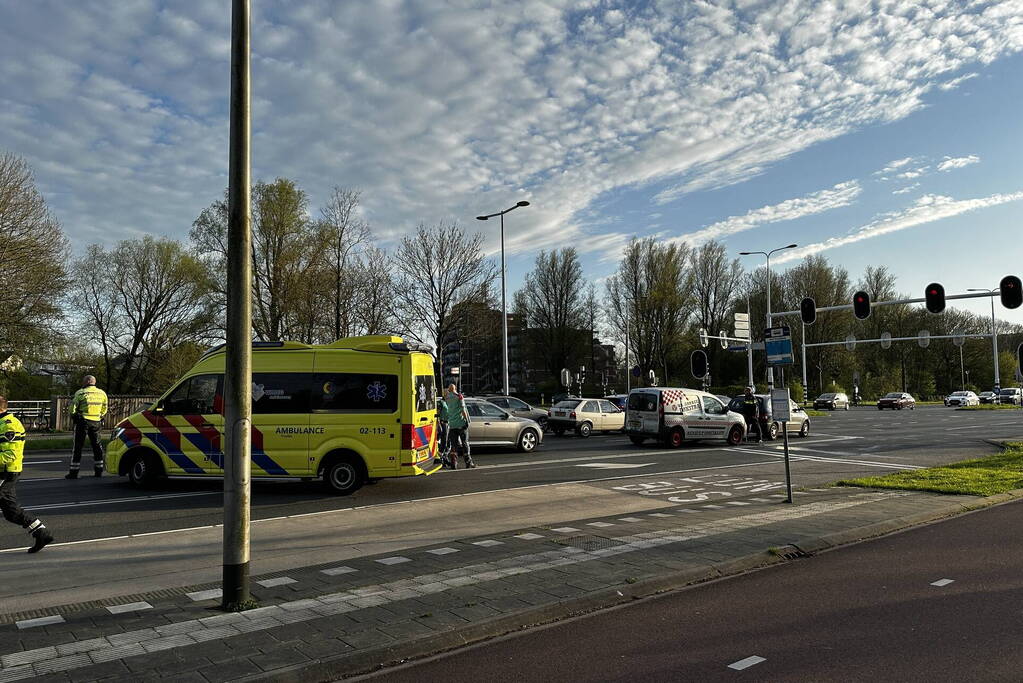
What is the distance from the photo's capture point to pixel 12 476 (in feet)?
25.7

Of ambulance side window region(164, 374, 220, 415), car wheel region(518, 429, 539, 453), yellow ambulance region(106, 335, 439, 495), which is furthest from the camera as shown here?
car wheel region(518, 429, 539, 453)

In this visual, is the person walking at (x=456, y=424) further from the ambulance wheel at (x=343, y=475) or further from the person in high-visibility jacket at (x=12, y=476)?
the person in high-visibility jacket at (x=12, y=476)

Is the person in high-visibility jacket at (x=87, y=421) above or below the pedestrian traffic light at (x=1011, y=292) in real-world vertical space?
below

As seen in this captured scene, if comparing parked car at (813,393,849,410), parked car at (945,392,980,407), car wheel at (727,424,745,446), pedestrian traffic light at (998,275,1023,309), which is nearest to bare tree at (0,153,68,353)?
car wheel at (727,424,745,446)

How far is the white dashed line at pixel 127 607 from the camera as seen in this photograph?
5770 millimetres

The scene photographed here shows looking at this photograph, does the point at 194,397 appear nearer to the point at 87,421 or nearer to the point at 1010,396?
the point at 87,421

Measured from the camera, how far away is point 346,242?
37656 mm

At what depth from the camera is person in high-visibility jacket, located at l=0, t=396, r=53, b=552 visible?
7.77 metres

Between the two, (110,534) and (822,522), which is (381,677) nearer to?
(110,534)

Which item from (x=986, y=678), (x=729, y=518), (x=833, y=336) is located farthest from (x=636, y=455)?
(x=833, y=336)

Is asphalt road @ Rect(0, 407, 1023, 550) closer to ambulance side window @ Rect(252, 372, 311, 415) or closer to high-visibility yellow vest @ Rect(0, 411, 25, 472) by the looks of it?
high-visibility yellow vest @ Rect(0, 411, 25, 472)

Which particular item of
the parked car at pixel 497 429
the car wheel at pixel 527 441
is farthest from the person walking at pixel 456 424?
the car wheel at pixel 527 441

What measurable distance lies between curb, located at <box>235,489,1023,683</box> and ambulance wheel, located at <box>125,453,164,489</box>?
367 inches

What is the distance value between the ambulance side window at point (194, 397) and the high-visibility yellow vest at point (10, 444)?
441 cm
